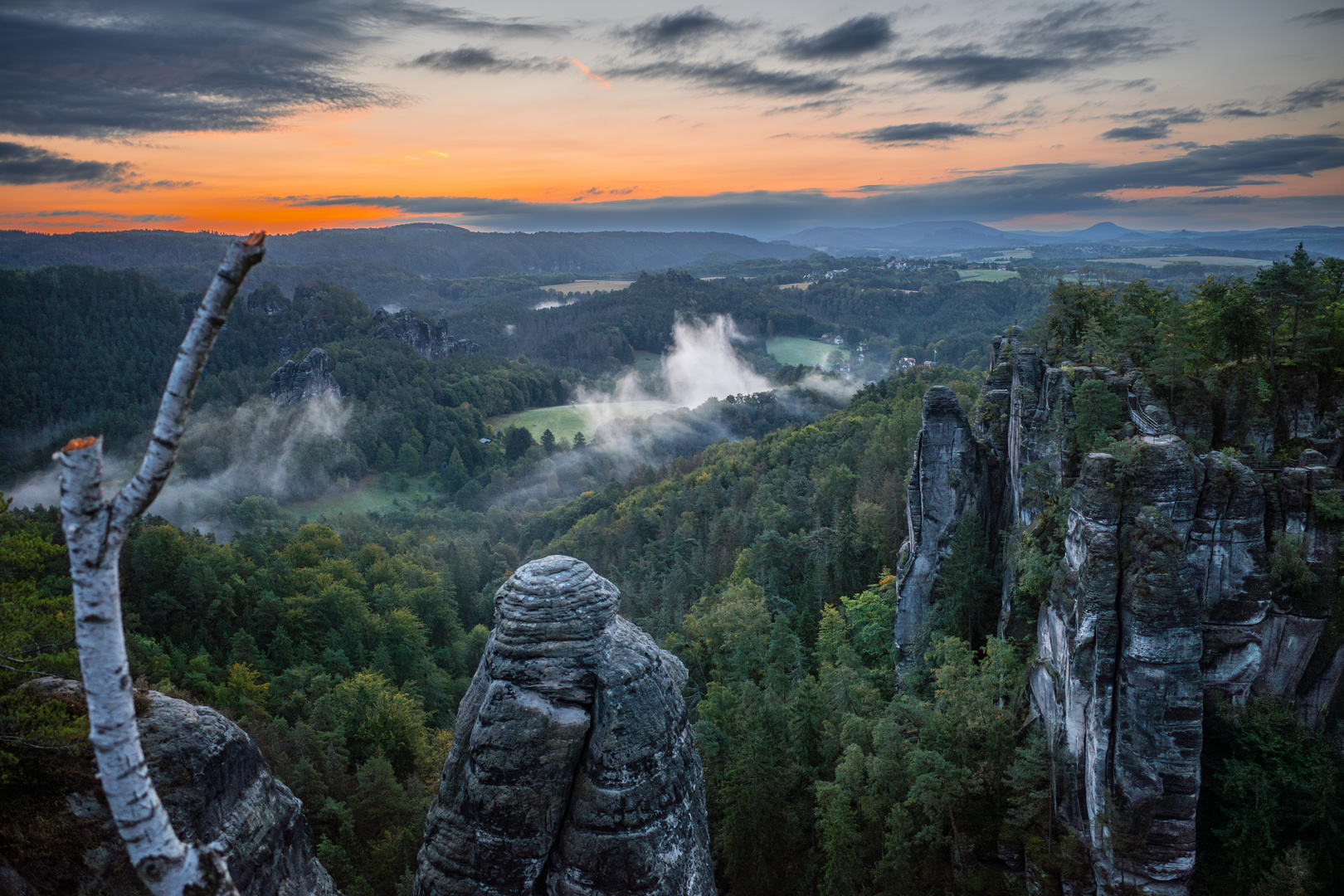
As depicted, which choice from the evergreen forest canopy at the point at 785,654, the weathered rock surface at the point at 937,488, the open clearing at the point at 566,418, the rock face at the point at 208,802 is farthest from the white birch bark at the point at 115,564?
the open clearing at the point at 566,418

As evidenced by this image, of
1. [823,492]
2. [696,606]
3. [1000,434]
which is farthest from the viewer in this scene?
[823,492]

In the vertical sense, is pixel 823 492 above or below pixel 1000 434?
below

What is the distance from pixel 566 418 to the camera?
182 metres

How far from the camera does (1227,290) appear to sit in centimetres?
2731

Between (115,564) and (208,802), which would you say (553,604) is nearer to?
(208,802)

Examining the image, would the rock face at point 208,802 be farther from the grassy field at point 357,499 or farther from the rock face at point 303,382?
the rock face at point 303,382

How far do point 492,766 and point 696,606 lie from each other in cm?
4520

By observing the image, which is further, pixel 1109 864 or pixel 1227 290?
pixel 1227 290

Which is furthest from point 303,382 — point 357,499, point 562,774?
point 562,774

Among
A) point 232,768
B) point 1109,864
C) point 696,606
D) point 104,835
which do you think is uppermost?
point 232,768

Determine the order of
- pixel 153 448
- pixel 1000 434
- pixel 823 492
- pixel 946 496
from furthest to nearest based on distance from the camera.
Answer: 1. pixel 823 492
2. pixel 1000 434
3. pixel 946 496
4. pixel 153 448

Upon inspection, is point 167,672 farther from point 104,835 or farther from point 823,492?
point 823,492

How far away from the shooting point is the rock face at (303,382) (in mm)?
161125

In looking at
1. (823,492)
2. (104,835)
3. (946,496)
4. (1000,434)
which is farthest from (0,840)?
(823,492)
